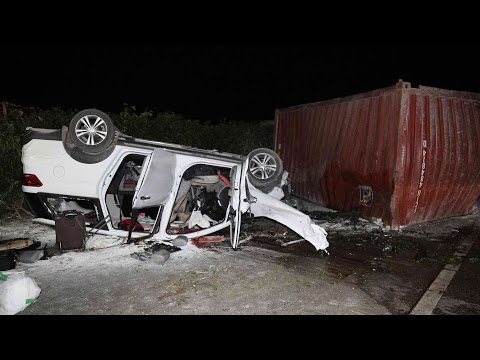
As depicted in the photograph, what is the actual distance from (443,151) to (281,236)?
3.65 meters

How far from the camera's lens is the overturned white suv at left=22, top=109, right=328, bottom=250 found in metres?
4.41

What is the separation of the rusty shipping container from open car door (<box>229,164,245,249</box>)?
321 centimetres

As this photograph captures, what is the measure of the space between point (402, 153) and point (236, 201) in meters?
3.46

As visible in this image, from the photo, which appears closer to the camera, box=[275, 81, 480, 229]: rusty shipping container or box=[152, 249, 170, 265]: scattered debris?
box=[152, 249, 170, 265]: scattered debris

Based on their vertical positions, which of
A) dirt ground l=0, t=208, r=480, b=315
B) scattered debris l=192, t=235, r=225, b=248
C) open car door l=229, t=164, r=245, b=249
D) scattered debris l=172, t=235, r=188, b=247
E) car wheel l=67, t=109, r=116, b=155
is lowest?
dirt ground l=0, t=208, r=480, b=315

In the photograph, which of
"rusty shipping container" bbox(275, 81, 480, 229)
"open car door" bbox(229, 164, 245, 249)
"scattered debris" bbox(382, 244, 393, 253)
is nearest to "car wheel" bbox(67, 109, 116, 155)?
"open car door" bbox(229, 164, 245, 249)

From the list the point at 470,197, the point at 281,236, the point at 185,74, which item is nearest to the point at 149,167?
the point at 281,236

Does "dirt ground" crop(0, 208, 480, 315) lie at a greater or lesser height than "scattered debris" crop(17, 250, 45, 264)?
lesser

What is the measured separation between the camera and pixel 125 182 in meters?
5.31

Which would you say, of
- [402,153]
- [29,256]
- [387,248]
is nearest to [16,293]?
[29,256]

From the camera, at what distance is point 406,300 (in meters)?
3.61

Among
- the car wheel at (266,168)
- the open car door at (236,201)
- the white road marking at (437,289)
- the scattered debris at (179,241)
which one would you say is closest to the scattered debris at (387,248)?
the white road marking at (437,289)

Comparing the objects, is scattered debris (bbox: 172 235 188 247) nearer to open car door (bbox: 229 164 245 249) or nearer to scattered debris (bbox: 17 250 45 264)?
open car door (bbox: 229 164 245 249)

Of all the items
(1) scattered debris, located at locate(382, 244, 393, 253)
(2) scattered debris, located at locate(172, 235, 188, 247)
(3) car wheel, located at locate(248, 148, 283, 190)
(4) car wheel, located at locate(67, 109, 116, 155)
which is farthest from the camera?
(3) car wheel, located at locate(248, 148, 283, 190)
